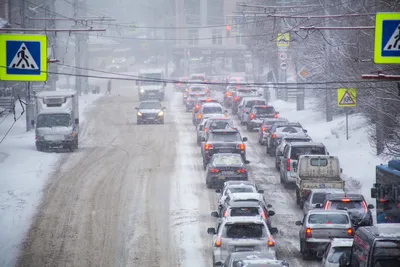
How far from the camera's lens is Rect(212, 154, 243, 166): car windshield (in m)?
32.1

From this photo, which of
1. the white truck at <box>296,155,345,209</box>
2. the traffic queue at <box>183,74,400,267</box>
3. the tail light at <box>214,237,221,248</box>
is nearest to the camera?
the traffic queue at <box>183,74,400,267</box>

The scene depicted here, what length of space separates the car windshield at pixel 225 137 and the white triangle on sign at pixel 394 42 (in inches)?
771

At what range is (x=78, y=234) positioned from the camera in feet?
82.4

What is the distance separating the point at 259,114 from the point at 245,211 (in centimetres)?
2843

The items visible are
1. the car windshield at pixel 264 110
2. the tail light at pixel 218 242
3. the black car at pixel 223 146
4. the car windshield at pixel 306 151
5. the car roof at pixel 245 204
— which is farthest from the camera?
the car windshield at pixel 264 110

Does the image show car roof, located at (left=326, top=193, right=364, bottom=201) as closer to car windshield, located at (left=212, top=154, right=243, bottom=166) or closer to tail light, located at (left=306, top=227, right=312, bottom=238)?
tail light, located at (left=306, top=227, right=312, bottom=238)

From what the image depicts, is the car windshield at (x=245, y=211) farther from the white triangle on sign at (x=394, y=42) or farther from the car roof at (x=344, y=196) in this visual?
the white triangle on sign at (x=394, y=42)

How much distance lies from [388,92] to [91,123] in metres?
31.7

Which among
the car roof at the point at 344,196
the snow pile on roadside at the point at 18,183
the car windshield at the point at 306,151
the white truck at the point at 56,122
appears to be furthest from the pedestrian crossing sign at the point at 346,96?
the white truck at the point at 56,122

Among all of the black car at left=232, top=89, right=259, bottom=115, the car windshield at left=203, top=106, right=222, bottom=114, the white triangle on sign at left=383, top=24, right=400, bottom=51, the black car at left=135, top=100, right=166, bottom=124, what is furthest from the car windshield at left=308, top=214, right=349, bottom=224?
the black car at left=232, top=89, right=259, bottom=115

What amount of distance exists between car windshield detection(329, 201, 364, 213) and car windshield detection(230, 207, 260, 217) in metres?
2.43

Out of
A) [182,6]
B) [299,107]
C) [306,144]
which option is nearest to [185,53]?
[182,6]

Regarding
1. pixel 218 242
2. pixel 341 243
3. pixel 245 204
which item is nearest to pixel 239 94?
pixel 245 204

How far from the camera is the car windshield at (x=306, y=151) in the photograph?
31.8m
